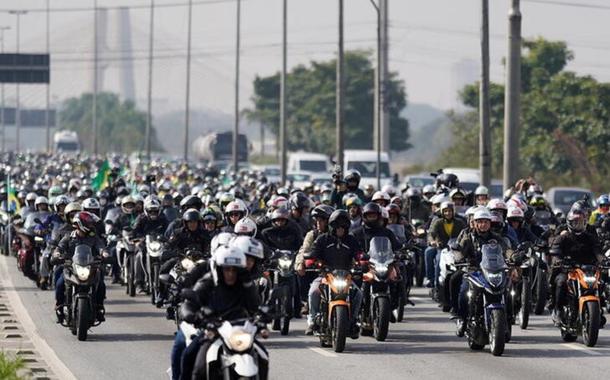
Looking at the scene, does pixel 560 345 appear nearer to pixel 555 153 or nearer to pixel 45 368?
pixel 45 368

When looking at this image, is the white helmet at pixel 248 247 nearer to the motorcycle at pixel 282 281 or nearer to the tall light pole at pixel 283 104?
the motorcycle at pixel 282 281

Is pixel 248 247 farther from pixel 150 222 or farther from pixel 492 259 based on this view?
pixel 150 222

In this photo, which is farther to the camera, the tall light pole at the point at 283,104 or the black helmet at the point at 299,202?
the tall light pole at the point at 283,104

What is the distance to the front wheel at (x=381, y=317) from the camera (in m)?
21.9

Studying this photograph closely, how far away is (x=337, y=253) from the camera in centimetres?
2148

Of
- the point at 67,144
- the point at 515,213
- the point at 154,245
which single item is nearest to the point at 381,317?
the point at 515,213

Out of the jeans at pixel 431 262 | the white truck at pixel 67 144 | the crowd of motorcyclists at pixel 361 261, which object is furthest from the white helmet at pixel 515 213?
the white truck at pixel 67 144

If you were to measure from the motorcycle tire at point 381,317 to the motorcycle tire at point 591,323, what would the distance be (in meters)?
2.19

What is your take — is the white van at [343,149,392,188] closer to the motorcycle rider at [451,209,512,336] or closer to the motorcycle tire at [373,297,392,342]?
the motorcycle tire at [373,297,392,342]

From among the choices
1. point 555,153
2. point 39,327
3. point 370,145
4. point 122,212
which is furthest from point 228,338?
point 370,145

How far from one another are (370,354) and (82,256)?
3872 millimetres

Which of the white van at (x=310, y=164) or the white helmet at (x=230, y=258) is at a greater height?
the white van at (x=310, y=164)

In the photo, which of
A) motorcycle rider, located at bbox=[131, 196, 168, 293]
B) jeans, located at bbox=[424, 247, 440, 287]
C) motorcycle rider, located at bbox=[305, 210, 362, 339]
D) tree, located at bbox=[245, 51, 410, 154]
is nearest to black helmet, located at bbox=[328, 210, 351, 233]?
motorcycle rider, located at bbox=[305, 210, 362, 339]

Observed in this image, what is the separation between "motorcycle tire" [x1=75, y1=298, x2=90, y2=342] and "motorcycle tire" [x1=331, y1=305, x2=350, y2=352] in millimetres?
3024
